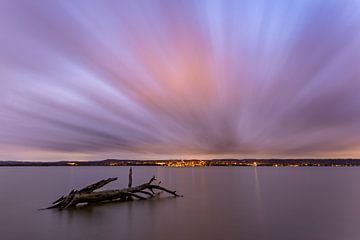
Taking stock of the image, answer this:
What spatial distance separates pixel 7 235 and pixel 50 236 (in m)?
2.35

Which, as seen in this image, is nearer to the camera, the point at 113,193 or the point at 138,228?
the point at 138,228

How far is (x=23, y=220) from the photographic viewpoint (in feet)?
73.8

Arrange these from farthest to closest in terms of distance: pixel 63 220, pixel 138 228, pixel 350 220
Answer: pixel 350 220 < pixel 63 220 < pixel 138 228

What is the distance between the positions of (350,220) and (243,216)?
25.9ft

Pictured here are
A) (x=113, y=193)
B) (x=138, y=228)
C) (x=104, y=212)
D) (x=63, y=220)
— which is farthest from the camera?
(x=113, y=193)

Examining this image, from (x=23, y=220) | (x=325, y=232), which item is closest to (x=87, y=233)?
(x=23, y=220)

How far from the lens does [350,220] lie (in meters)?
24.2

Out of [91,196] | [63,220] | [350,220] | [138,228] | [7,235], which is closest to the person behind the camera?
[7,235]

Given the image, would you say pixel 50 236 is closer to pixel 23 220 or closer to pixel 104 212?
pixel 23 220

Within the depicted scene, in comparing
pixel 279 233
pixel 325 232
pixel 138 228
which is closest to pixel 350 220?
pixel 325 232

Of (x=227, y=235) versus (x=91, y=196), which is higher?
(x=91, y=196)

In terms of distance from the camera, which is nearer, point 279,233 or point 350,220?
point 279,233

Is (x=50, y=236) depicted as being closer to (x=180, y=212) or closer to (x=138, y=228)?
(x=138, y=228)

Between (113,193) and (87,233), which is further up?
(113,193)
